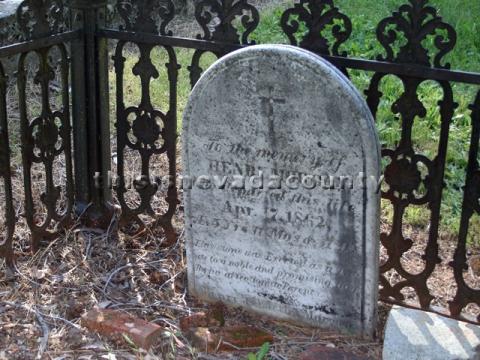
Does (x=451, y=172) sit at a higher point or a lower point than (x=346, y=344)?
higher

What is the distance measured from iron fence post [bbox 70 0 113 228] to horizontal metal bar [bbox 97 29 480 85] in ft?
0.59

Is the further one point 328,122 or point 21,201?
point 21,201

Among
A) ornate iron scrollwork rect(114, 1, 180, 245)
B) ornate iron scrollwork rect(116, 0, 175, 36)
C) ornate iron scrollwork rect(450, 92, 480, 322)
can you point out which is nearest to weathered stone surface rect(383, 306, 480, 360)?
ornate iron scrollwork rect(450, 92, 480, 322)

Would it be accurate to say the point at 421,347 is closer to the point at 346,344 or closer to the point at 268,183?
the point at 346,344

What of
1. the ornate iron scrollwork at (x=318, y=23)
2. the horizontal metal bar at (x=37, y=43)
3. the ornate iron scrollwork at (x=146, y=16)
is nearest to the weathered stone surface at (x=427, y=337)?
the ornate iron scrollwork at (x=318, y=23)

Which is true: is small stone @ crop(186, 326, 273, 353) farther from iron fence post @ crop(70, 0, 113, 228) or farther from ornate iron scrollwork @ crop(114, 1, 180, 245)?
iron fence post @ crop(70, 0, 113, 228)

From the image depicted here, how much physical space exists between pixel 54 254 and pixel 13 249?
0.70 ft

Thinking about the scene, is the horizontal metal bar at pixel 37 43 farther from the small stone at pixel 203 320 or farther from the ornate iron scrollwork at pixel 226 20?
the small stone at pixel 203 320

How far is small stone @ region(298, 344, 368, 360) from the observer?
2955mm

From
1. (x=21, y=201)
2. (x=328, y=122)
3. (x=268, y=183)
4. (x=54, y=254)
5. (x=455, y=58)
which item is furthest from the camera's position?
(x=455, y=58)

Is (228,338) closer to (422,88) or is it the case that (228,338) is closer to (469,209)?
(469,209)

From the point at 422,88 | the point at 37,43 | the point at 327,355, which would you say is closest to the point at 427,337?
the point at 327,355

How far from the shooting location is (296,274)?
3254mm

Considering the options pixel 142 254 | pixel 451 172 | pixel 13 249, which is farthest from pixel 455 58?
pixel 13 249
